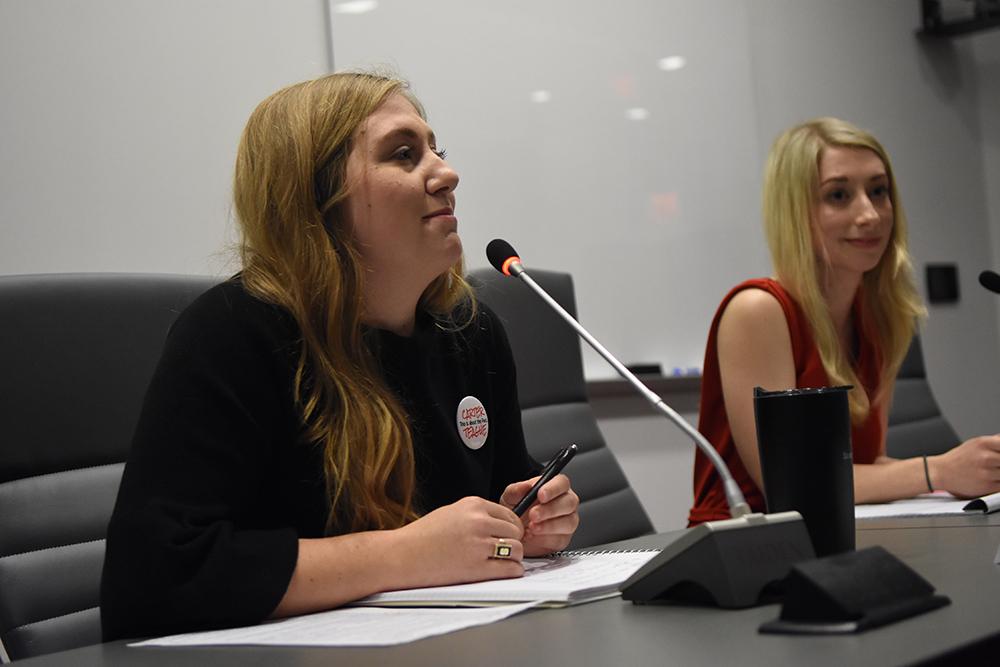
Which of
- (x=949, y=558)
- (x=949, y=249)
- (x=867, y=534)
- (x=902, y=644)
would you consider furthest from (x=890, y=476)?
(x=949, y=249)

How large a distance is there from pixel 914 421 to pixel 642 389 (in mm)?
2054

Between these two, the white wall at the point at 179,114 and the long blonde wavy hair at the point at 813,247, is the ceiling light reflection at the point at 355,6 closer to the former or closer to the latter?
the white wall at the point at 179,114

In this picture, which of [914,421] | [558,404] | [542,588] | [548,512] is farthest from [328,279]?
[914,421]

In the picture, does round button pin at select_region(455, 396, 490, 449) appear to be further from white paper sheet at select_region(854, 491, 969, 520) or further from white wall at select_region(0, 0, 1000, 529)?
white paper sheet at select_region(854, 491, 969, 520)

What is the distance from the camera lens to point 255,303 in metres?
1.34

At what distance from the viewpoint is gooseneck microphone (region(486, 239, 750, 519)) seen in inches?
37.6

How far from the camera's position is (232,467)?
1.19 m

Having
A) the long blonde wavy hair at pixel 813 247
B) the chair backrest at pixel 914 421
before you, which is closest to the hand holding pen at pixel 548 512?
the long blonde wavy hair at pixel 813 247

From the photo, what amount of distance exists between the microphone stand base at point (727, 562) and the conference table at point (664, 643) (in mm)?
14

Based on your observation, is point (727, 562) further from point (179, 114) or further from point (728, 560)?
point (179, 114)

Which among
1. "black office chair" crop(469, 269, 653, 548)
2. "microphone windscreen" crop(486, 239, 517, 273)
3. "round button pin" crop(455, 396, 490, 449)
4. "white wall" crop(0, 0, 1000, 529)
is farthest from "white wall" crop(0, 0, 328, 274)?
"microphone windscreen" crop(486, 239, 517, 273)

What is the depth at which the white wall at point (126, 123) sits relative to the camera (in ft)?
6.47

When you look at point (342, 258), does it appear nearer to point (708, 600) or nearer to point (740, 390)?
point (708, 600)

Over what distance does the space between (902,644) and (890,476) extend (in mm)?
1216
